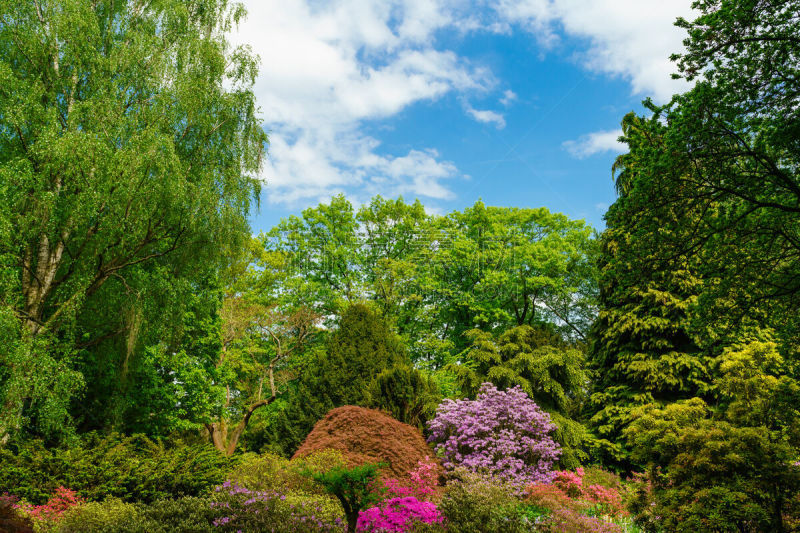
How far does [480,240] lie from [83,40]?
16.4 m

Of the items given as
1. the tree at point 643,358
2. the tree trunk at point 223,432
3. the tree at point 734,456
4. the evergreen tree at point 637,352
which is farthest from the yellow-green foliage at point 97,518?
the tree at point 643,358

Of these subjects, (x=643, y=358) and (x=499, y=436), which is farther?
(x=643, y=358)

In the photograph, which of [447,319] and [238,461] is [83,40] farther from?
[447,319]

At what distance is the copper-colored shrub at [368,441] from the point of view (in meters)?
9.51

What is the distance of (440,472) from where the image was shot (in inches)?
395

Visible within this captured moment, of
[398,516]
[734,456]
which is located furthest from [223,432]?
[734,456]

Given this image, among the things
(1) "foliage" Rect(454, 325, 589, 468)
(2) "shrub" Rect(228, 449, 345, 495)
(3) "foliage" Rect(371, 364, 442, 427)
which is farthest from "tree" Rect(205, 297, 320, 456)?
(2) "shrub" Rect(228, 449, 345, 495)

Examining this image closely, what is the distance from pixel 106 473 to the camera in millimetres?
8102

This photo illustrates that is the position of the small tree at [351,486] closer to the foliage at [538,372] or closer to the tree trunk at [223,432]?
the foliage at [538,372]

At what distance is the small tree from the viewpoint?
645 centimetres

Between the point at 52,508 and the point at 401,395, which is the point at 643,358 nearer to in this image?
the point at 401,395

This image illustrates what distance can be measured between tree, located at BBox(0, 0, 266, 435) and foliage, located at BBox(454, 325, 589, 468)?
7105 millimetres

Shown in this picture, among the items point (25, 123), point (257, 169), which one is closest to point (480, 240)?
point (257, 169)

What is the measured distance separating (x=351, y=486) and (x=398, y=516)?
1100mm
